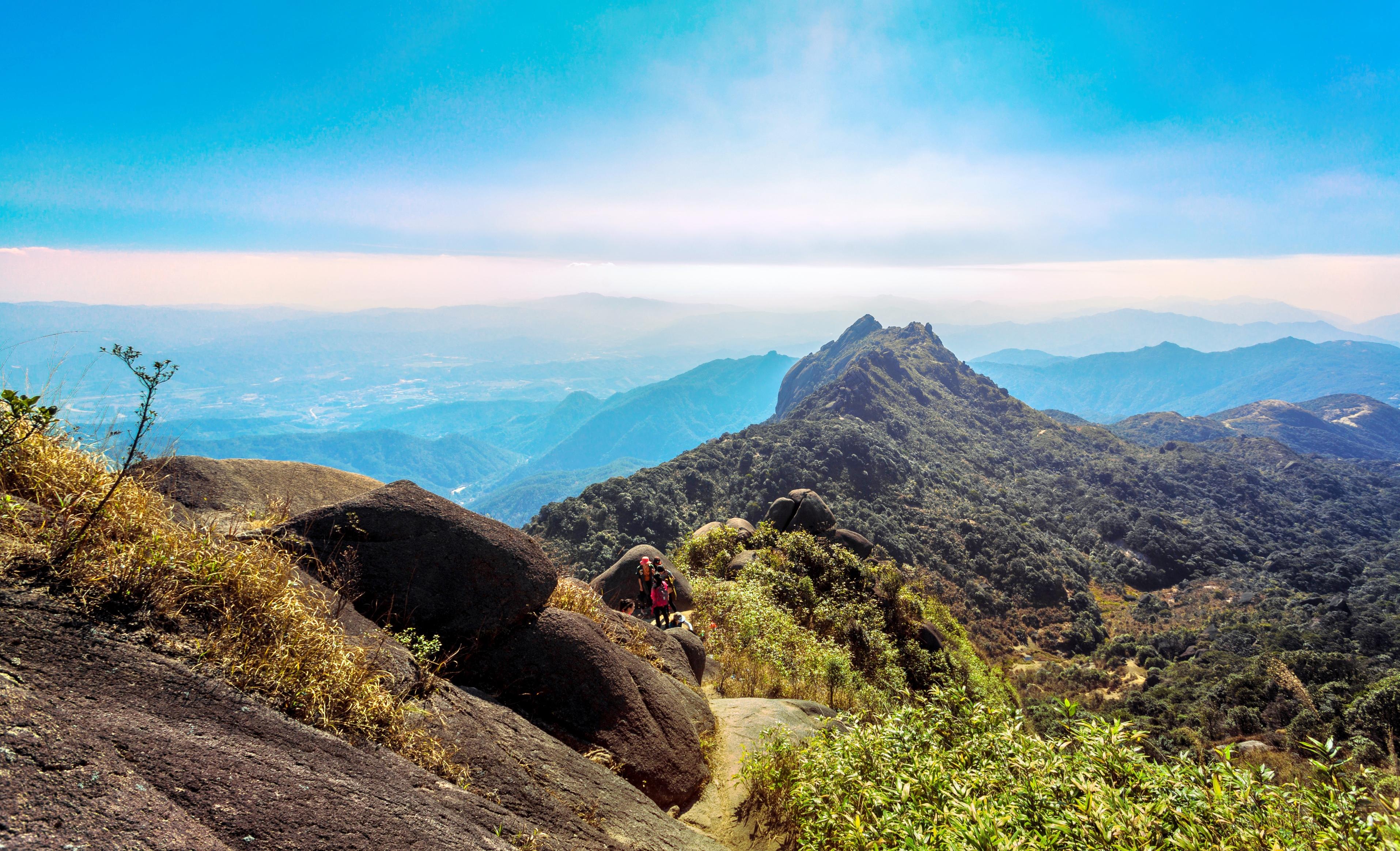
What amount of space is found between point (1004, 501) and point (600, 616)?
3508 inches

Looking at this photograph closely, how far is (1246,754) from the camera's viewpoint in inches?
955

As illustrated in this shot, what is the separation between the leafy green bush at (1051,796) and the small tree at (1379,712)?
31.1 m

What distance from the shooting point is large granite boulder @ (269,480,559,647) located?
21.4ft

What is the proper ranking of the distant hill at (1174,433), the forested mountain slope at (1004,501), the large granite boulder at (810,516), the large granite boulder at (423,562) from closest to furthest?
the large granite boulder at (423,562)
the large granite boulder at (810,516)
the forested mountain slope at (1004,501)
the distant hill at (1174,433)

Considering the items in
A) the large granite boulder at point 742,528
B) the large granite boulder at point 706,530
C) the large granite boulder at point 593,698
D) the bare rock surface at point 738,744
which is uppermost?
the large granite boulder at point 593,698

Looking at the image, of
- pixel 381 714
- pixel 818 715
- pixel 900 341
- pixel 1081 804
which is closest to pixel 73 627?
pixel 381 714

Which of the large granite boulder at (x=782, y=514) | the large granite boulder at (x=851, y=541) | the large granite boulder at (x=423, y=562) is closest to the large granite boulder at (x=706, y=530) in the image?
the large granite boulder at (x=782, y=514)

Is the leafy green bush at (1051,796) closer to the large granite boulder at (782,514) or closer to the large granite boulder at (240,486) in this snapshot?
the large granite boulder at (240,486)

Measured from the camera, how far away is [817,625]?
63.1 ft

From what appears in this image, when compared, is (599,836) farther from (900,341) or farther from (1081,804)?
(900,341)

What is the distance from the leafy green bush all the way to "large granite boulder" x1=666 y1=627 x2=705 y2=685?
5.07 meters

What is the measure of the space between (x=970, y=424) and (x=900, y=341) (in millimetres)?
48741

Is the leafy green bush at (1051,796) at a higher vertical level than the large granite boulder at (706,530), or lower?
higher

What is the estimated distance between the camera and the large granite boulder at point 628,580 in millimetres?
18641
